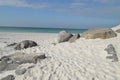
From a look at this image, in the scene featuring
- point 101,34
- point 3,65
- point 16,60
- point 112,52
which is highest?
point 101,34

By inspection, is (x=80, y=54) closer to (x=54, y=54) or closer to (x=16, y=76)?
(x=54, y=54)

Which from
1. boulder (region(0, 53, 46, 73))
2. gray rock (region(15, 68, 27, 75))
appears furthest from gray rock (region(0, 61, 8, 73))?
gray rock (region(15, 68, 27, 75))

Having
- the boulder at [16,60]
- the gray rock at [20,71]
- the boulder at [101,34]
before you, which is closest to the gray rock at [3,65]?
the boulder at [16,60]

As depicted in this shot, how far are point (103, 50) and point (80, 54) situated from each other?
3.45 ft

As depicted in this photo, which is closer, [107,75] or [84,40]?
[107,75]

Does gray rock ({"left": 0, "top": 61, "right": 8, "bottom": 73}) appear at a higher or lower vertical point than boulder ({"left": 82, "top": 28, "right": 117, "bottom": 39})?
lower

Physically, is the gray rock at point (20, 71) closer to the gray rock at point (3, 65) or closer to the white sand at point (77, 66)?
the white sand at point (77, 66)

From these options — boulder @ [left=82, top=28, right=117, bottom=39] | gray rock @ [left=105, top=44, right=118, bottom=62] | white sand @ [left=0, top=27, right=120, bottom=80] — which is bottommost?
white sand @ [left=0, top=27, right=120, bottom=80]

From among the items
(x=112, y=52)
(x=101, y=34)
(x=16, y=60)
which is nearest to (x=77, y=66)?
(x=112, y=52)

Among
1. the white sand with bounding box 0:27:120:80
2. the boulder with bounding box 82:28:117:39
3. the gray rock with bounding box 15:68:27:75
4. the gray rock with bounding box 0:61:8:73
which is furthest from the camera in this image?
the boulder with bounding box 82:28:117:39

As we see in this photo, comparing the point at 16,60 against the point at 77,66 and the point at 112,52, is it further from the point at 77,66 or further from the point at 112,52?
the point at 112,52

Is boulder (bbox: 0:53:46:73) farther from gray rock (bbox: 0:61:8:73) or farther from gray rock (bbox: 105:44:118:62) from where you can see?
gray rock (bbox: 105:44:118:62)

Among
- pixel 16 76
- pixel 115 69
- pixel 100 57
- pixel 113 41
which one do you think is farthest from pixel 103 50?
pixel 16 76

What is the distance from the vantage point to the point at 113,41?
41.1 feet
